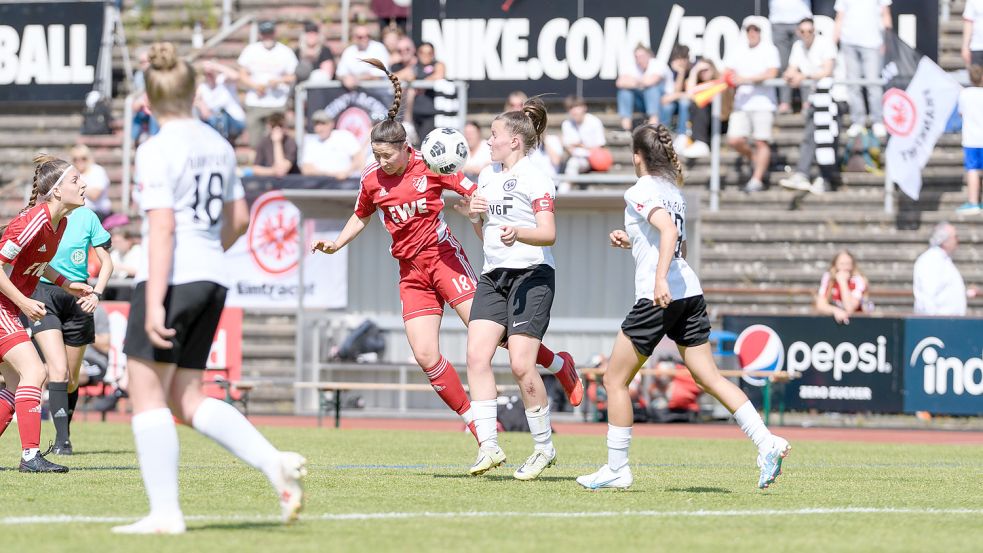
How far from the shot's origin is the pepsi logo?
19.2m

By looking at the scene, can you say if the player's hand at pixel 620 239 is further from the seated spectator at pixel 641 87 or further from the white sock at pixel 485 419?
the seated spectator at pixel 641 87

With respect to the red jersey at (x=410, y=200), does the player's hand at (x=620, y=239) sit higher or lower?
lower

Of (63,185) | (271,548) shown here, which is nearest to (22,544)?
(271,548)

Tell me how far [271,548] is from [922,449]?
9922 millimetres

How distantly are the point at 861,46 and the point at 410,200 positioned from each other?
43.4ft

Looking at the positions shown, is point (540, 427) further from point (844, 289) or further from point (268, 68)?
point (268, 68)

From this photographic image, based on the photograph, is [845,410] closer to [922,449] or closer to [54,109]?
[922,449]

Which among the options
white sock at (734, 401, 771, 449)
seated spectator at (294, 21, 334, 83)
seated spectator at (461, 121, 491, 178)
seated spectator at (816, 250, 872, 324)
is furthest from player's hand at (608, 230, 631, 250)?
seated spectator at (294, 21, 334, 83)

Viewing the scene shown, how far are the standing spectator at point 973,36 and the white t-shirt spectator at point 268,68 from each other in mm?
9625

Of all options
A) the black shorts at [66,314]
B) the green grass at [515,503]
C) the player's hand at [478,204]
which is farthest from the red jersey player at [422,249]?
the black shorts at [66,314]

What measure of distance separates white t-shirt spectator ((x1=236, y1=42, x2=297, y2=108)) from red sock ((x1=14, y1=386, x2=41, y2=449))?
14.2 metres

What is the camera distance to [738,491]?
922cm

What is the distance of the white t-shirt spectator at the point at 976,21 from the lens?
70.2 feet

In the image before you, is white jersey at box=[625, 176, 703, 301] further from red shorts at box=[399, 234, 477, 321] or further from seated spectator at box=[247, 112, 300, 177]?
seated spectator at box=[247, 112, 300, 177]
